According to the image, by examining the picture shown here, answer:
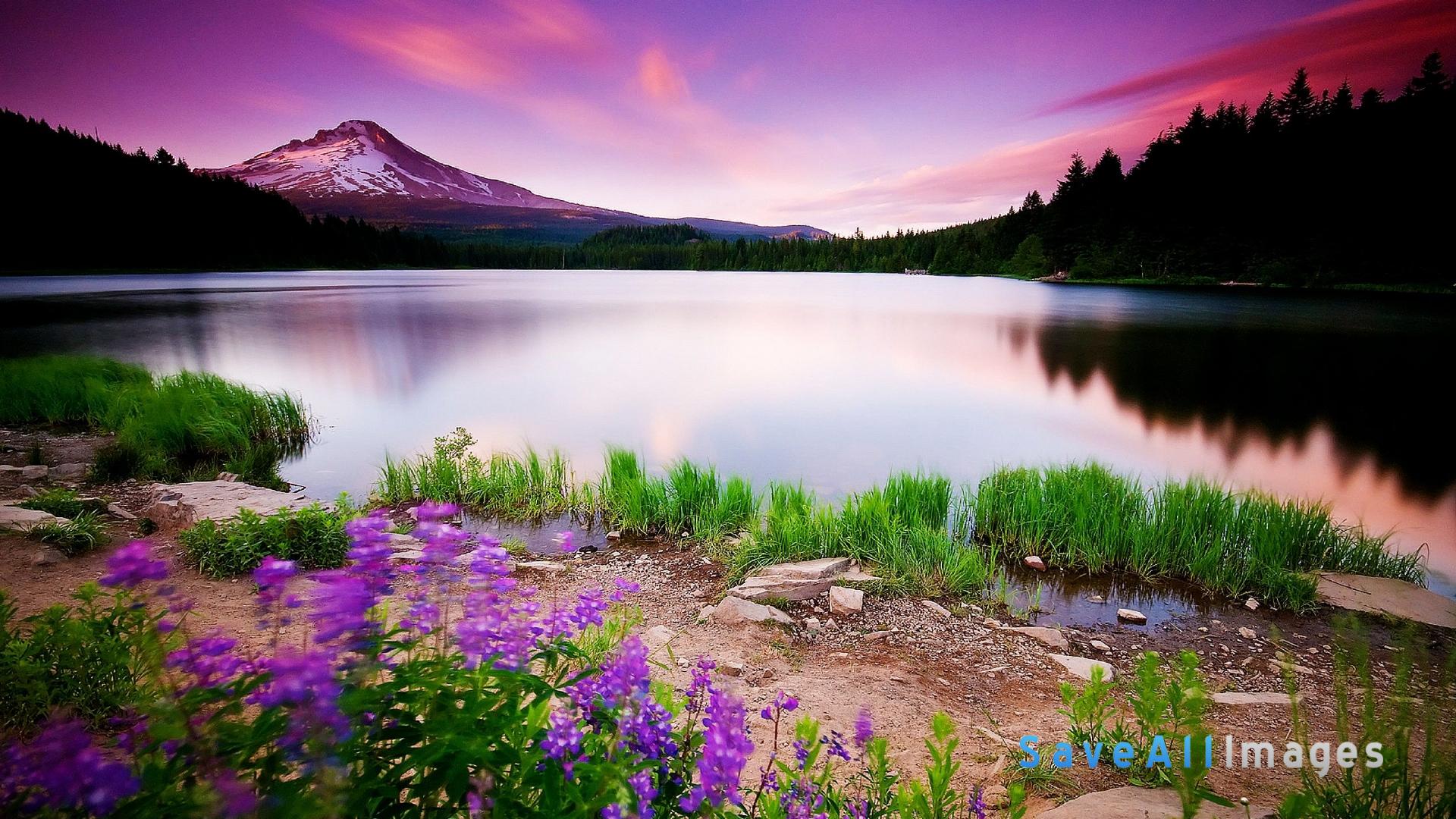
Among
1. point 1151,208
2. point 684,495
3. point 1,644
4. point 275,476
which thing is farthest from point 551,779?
point 1151,208

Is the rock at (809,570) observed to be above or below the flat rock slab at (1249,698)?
below

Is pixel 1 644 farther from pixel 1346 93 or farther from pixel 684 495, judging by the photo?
pixel 1346 93

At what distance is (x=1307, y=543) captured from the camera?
27.2ft

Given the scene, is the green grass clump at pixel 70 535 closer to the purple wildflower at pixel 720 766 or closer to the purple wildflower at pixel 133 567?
the purple wildflower at pixel 133 567

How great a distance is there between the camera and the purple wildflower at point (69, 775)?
5.11 ft

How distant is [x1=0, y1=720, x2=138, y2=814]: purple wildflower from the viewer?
1557 millimetres

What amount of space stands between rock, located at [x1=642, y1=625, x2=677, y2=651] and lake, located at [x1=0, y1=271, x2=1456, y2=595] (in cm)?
655

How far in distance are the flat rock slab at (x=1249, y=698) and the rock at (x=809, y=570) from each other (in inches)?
148

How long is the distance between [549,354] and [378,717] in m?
28.5

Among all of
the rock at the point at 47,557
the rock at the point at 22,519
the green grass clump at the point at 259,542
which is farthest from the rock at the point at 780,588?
the rock at the point at 22,519

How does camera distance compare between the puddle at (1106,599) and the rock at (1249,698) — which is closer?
the rock at (1249,698)

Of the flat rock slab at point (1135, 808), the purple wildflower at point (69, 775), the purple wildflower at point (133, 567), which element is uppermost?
the purple wildflower at point (133, 567)

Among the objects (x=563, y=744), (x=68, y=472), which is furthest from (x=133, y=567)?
(x=68, y=472)

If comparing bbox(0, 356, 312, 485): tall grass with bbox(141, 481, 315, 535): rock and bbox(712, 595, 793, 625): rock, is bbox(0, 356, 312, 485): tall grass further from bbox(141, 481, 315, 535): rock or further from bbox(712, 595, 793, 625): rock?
A: bbox(712, 595, 793, 625): rock
